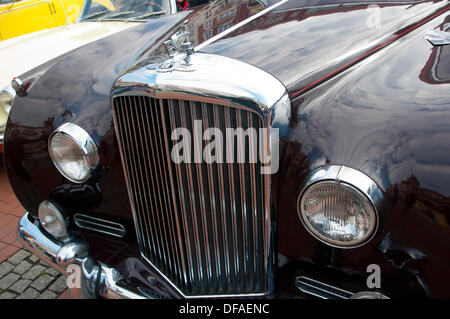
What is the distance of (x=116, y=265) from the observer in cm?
179

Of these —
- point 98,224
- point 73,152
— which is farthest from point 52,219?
point 73,152

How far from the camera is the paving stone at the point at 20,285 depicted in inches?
97.4

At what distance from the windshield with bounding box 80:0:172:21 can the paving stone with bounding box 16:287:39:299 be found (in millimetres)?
2750

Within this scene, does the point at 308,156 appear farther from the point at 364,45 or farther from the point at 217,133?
the point at 364,45

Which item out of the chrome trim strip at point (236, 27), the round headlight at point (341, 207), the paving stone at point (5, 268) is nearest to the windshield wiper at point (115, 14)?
A: the chrome trim strip at point (236, 27)

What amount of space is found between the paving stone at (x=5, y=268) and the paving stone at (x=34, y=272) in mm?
156

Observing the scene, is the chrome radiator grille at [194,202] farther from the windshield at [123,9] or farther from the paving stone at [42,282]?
the windshield at [123,9]

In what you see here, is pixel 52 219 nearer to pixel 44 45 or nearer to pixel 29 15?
pixel 44 45

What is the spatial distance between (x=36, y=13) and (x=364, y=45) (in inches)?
240

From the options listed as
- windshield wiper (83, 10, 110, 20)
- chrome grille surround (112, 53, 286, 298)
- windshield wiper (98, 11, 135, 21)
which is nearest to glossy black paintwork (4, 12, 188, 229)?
chrome grille surround (112, 53, 286, 298)

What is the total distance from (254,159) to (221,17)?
1146 millimetres

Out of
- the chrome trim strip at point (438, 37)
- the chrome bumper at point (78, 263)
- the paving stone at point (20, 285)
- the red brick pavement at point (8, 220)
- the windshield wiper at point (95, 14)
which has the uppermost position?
the chrome trim strip at point (438, 37)

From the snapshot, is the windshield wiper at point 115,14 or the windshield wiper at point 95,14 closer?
the windshield wiper at point 115,14

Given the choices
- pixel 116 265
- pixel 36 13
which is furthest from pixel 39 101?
pixel 36 13
